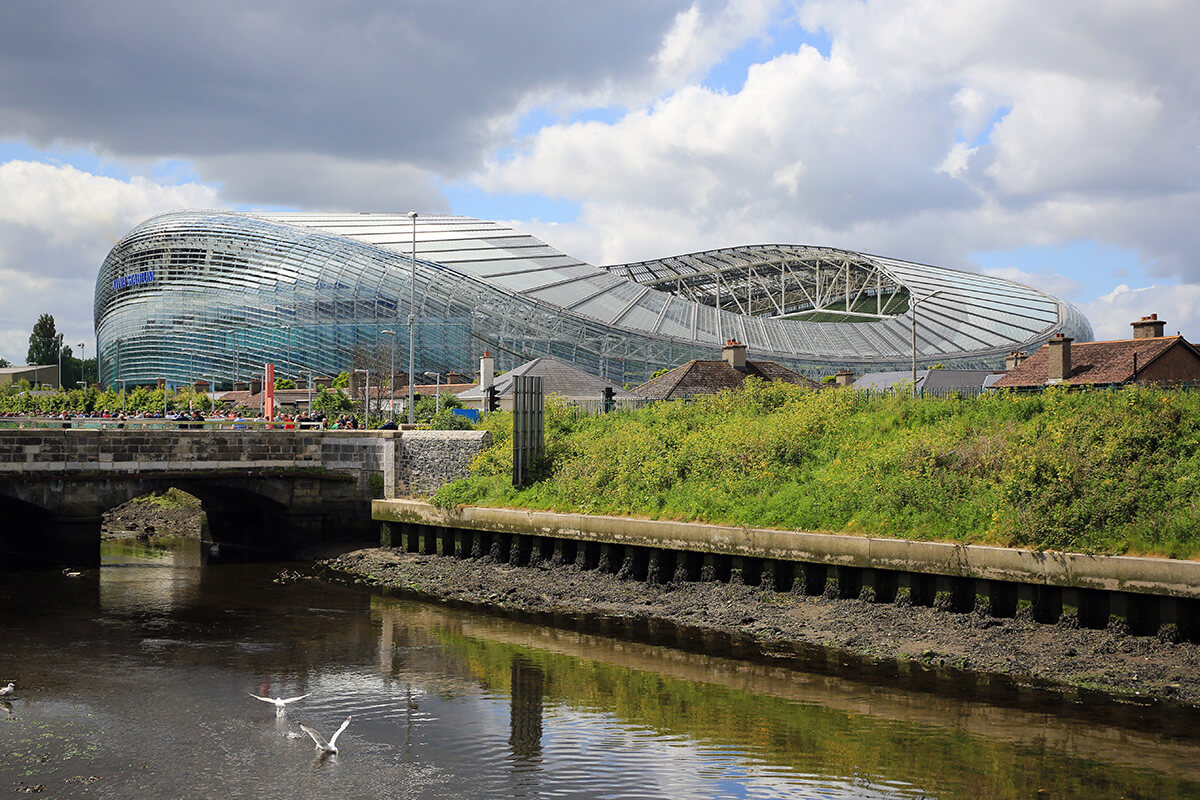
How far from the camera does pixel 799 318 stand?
394ft

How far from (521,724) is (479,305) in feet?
263

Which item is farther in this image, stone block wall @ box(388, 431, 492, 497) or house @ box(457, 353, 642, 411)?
house @ box(457, 353, 642, 411)

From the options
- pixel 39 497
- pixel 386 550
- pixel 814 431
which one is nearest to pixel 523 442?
pixel 386 550

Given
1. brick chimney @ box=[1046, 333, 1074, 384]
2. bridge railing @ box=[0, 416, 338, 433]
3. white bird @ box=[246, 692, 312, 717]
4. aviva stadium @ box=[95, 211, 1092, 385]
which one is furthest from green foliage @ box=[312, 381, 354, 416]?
white bird @ box=[246, 692, 312, 717]

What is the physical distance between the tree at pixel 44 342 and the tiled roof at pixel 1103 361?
5840 inches

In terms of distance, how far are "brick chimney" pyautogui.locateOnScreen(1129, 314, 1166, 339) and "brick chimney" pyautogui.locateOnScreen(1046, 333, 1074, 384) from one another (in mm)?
5224

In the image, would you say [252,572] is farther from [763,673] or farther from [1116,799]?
[1116,799]

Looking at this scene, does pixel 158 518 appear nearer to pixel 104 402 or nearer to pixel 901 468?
pixel 901 468

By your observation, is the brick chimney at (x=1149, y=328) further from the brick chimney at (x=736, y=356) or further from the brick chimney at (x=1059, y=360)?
the brick chimney at (x=736, y=356)

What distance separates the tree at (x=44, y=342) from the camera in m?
161

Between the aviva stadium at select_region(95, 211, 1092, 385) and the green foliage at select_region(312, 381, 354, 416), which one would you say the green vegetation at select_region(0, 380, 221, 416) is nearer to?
the aviva stadium at select_region(95, 211, 1092, 385)

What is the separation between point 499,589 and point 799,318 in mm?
94519

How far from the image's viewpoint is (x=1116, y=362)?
4388 cm

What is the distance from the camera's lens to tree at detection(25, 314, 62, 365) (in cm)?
16088
